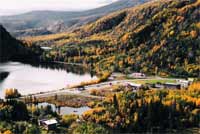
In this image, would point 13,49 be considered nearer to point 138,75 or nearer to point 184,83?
point 138,75

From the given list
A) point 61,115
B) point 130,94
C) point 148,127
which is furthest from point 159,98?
point 61,115

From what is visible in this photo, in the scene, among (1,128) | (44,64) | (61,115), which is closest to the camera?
(1,128)

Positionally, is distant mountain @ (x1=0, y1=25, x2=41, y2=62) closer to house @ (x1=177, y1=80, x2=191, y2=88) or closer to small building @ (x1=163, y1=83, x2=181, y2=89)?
house @ (x1=177, y1=80, x2=191, y2=88)

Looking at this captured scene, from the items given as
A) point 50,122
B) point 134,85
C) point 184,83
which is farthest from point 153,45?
point 50,122

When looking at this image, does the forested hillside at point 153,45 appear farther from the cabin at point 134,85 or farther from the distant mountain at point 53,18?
the distant mountain at point 53,18

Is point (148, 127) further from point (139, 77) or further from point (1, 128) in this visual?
point (139, 77)

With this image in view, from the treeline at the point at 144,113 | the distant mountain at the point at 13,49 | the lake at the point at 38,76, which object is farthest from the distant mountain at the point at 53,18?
the treeline at the point at 144,113

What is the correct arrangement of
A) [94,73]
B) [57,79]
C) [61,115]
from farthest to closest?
[94,73]
[57,79]
[61,115]

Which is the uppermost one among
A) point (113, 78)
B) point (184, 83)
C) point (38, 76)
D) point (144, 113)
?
point (144, 113)
